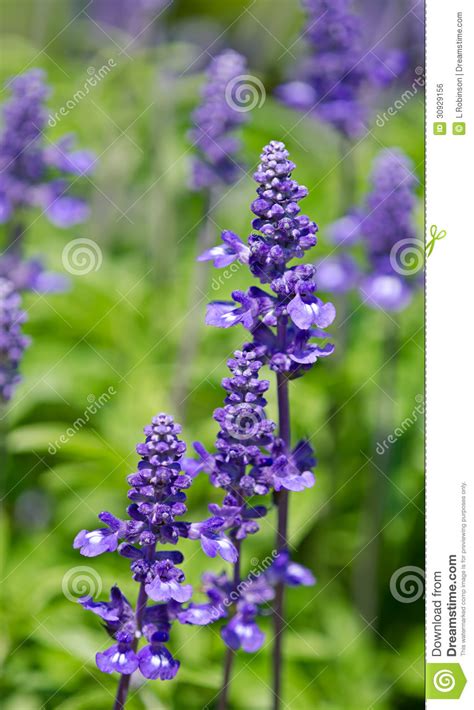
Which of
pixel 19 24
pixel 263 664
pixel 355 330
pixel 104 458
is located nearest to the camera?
pixel 263 664

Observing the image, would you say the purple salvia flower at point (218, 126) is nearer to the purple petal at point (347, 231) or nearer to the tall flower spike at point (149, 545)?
the purple petal at point (347, 231)

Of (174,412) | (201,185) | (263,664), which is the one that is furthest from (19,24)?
(263,664)

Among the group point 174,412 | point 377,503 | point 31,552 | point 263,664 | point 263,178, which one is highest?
point 263,178

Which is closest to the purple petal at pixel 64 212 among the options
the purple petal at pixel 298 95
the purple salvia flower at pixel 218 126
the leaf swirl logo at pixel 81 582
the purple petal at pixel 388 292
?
the purple salvia flower at pixel 218 126

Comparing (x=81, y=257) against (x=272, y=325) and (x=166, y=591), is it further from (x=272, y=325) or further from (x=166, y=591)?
(x=166, y=591)

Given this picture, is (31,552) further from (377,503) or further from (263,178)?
(263,178)
